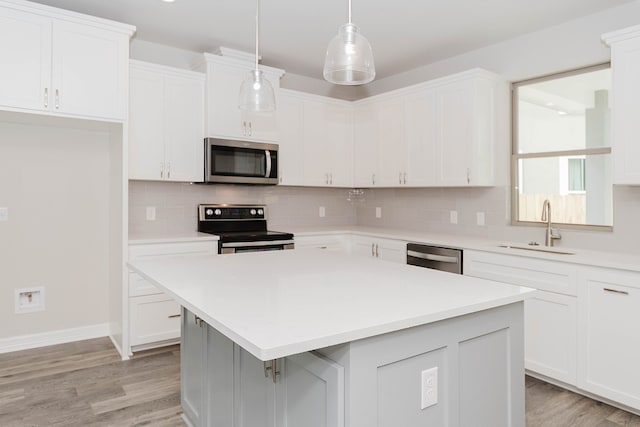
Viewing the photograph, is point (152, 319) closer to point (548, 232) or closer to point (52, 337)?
point (52, 337)

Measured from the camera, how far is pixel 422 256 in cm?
373

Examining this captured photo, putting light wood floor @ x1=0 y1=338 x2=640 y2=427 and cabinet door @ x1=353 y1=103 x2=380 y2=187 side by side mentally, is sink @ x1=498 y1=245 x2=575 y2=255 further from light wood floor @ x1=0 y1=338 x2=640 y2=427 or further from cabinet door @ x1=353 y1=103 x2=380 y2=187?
cabinet door @ x1=353 y1=103 x2=380 y2=187

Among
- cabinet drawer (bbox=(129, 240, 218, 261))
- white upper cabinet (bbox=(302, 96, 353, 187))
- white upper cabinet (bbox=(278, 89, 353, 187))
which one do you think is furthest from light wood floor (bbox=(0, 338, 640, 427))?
white upper cabinet (bbox=(302, 96, 353, 187))

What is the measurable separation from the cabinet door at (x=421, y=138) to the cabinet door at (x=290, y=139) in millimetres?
1119

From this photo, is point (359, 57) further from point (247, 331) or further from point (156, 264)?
point (156, 264)

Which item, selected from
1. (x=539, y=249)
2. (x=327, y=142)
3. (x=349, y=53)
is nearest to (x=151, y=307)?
(x=327, y=142)

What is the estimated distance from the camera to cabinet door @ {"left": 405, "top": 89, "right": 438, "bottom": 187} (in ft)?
13.3

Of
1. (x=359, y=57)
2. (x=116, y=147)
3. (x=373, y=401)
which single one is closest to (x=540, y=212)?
(x=359, y=57)

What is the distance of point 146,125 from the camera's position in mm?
3635

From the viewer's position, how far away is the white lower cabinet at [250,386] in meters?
1.27

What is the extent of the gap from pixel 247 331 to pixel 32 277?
3224 millimetres

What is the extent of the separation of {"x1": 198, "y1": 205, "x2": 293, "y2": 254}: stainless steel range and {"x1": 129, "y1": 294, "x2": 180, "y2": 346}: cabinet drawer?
0.63 metres

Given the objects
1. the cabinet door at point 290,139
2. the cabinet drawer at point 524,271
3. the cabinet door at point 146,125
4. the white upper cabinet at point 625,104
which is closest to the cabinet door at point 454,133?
the cabinet drawer at point 524,271

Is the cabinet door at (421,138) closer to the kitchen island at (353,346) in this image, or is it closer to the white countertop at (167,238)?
the white countertop at (167,238)
